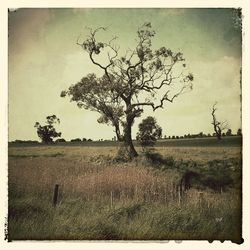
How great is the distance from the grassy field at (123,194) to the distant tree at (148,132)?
12cm

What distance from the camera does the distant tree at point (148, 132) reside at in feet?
18.0

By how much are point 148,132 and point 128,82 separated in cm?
61

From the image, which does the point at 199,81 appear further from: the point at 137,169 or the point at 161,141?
the point at 137,169

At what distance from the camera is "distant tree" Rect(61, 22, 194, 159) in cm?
549

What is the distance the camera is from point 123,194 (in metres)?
5.45

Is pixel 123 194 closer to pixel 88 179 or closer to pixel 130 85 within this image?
pixel 88 179

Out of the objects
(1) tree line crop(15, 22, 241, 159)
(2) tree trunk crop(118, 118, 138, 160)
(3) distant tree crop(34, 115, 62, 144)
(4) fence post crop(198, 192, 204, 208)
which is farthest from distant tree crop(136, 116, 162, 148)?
(3) distant tree crop(34, 115, 62, 144)

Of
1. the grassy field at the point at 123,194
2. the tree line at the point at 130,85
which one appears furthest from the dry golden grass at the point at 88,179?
the tree line at the point at 130,85

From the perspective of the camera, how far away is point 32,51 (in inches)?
215

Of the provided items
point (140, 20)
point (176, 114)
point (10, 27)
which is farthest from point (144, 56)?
point (10, 27)

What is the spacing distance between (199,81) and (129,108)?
0.84 m

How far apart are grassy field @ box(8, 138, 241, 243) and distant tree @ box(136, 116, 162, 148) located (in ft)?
0.39

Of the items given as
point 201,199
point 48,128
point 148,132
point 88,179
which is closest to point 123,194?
point 88,179

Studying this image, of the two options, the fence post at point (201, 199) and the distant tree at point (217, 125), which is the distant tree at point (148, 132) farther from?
the fence post at point (201, 199)
